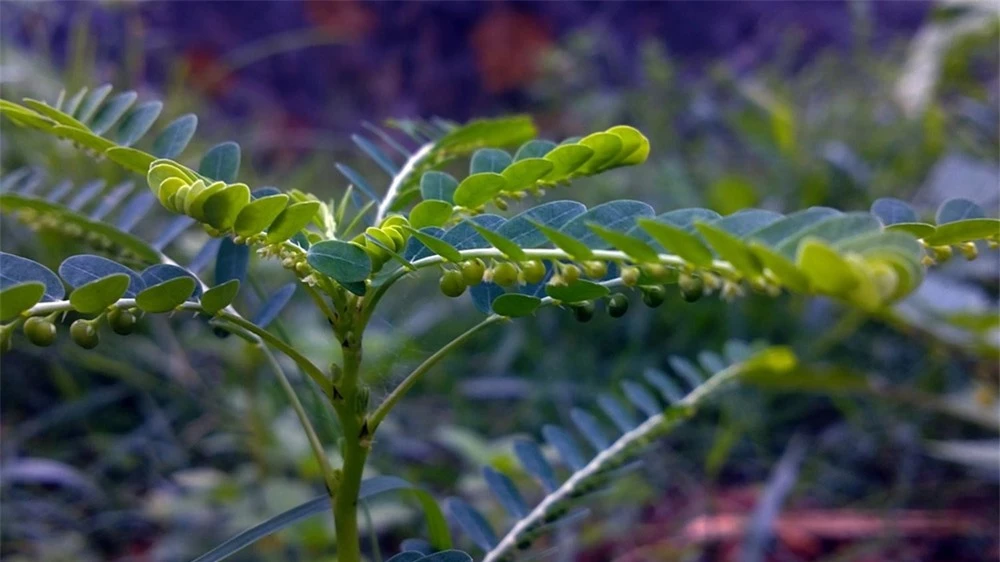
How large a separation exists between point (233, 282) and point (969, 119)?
151 centimetres

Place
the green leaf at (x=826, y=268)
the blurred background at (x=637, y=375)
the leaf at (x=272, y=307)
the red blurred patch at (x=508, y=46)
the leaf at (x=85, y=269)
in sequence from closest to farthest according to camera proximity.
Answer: the green leaf at (x=826, y=268) → the leaf at (x=85, y=269) → the leaf at (x=272, y=307) → the blurred background at (x=637, y=375) → the red blurred patch at (x=508, y=46)

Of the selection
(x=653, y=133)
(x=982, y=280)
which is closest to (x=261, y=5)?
(x=653, y=133)

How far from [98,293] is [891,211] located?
323 mm

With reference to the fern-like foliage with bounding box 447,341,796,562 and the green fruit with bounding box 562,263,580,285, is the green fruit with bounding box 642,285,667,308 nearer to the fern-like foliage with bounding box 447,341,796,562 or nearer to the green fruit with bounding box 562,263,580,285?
the green fruit with bounding box 562,263,580,285

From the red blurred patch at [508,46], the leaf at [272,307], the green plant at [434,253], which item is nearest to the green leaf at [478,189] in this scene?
the green plant at [434,253]

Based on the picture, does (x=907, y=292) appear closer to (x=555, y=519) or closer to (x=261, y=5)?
(x=555, y=519)

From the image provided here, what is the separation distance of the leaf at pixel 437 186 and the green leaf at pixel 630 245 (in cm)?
11

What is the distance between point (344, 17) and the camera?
3072mm

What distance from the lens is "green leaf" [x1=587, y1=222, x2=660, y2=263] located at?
0.92 feet

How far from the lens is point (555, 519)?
1.58 feet

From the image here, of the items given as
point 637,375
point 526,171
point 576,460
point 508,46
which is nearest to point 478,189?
point 526,171

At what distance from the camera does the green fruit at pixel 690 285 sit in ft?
0.98

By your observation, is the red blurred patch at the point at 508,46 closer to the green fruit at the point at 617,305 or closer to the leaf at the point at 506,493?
the leaf at the point at 506,493

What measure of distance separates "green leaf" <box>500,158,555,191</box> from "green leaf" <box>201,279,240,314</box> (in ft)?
0.38
